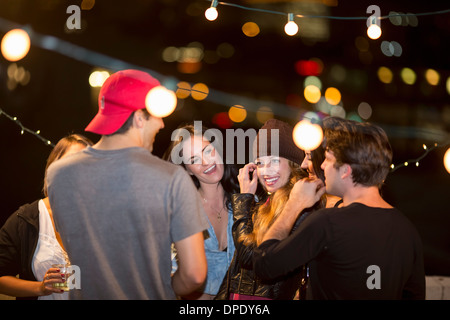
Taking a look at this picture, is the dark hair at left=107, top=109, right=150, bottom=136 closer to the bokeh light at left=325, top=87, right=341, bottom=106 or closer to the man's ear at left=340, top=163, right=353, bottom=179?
the man's ear at left=340, top=163, right=353, bottom=179

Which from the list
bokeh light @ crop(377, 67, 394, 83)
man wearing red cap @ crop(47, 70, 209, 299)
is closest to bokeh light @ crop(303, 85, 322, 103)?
bokeh light @ crop(377, 67, 394, 83)

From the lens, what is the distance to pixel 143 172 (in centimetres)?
157

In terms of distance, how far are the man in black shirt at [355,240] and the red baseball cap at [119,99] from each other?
0.81 meters

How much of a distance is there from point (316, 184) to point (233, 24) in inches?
688

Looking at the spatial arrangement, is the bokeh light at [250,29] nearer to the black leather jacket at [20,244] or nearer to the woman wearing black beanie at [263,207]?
the woman wearing black beanie at [263,207]

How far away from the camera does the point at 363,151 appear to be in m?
1.87

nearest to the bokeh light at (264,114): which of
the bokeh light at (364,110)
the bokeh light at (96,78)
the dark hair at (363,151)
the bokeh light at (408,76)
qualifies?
the bokeh light at (364,110)

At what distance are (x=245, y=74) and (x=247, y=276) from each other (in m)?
17.4

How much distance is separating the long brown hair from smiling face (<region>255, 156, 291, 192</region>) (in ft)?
0.10

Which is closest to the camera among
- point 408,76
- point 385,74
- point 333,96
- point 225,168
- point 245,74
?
point 225,168

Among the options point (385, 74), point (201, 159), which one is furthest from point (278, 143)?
point (385, 74)

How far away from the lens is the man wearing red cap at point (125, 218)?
5.15ft

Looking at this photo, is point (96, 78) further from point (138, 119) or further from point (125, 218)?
point (125, 218)

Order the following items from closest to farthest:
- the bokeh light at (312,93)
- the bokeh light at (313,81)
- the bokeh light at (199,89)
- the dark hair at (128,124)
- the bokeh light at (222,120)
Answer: the dark hair at (128,124) → the bokeh light at (199,89) → the bokeh light at (222,120) → the bokeh light at (312,93) → the bokeh light at (313,81)
